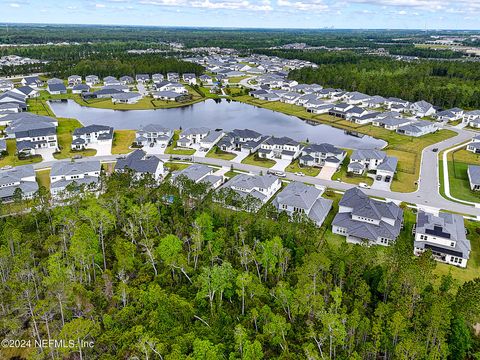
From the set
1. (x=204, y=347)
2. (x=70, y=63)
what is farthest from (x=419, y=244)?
(x=70, y=63)

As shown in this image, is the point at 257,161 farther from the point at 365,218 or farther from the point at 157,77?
the point at 157,77

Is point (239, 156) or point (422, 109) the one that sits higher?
point (422, 109)

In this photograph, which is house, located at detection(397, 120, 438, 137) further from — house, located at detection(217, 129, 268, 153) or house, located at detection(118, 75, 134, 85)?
house, located at detection(118, 75, 134, 85)

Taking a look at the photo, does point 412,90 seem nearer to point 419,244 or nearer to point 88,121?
point 419,244

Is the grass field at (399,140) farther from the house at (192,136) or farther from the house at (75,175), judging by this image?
the house at (75,175)

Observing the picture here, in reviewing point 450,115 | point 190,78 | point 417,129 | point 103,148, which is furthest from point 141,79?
point 450,115

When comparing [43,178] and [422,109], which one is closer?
[43,178]
